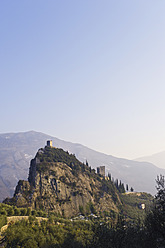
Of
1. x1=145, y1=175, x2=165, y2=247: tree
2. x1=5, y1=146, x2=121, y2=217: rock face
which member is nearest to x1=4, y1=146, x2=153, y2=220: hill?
x1=5, y1=146, x2=121, y2=217: rock face

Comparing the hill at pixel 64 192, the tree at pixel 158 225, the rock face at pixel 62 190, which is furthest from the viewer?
the rock face at pixel 62 190

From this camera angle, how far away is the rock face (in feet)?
262

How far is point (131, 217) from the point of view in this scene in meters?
97.6

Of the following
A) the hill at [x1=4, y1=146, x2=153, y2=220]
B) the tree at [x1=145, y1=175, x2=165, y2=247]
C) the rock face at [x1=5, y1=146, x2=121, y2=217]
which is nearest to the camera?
the tree at [x1=145, y1=175, x2=165, y2=247]

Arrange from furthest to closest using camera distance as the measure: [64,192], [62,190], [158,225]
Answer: [64,192] < [62,190] < [158,225]

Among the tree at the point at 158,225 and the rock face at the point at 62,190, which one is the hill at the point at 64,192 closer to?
the rock face at the point at 62,190

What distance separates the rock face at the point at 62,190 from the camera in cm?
7984

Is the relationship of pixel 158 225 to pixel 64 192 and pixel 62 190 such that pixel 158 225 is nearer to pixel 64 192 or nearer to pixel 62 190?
pixel 62 190

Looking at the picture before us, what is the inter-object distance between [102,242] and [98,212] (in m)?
65.3

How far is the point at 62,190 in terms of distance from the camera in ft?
298

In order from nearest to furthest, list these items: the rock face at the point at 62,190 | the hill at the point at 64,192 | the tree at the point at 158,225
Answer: the tree at the point at 158,225
the hill at the point at 64,192
the rock face at the point at 62,190

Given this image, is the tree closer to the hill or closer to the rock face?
the hill

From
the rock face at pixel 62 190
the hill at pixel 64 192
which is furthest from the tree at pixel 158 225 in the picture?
the rock face at pixel 62 190

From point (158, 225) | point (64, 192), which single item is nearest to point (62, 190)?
point (64, 192)
